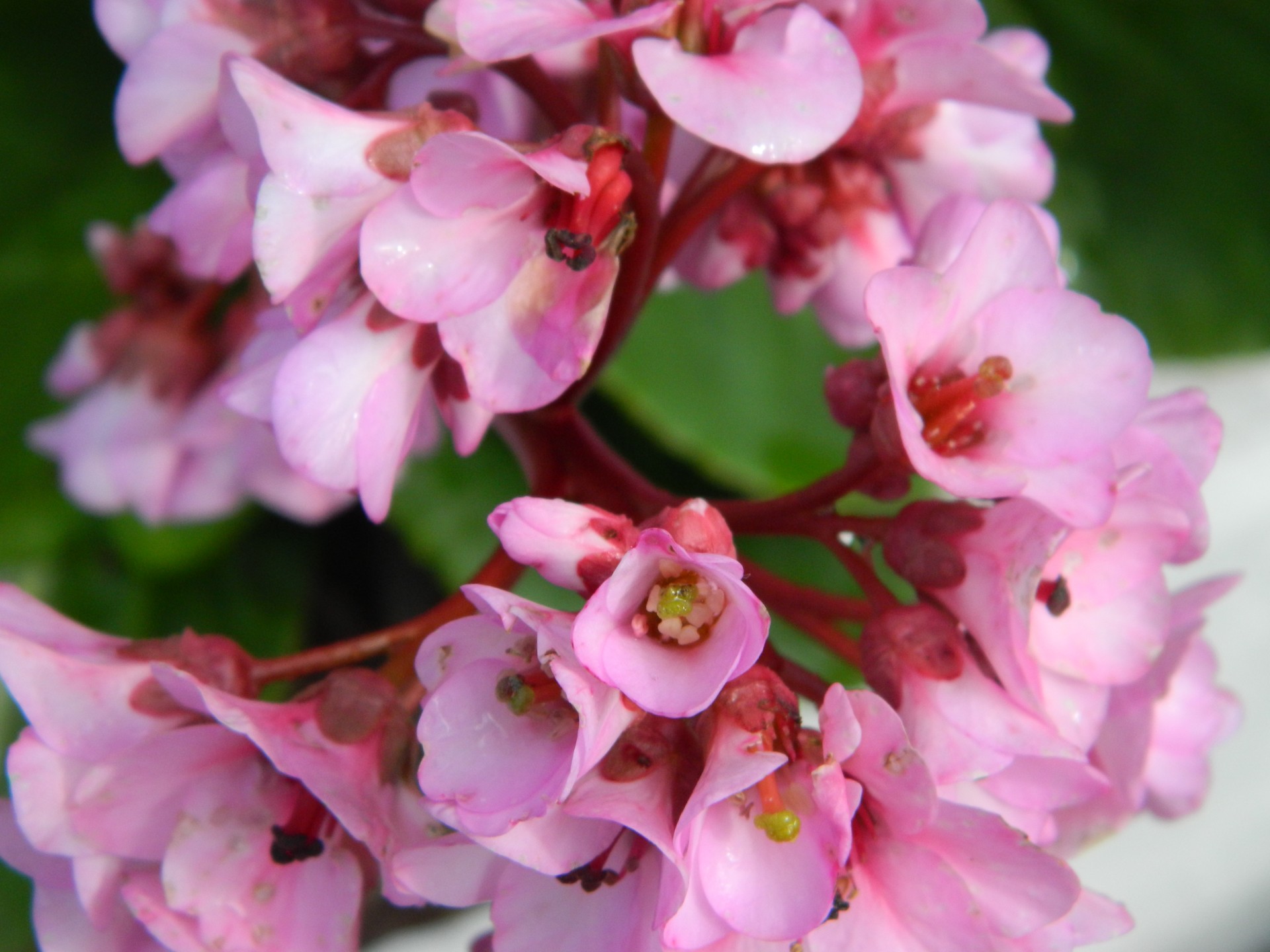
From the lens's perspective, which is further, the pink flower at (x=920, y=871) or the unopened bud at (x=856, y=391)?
the unopened bud at (x=856, y=391)

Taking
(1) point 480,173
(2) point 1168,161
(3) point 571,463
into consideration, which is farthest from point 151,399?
(2) point 1168,161

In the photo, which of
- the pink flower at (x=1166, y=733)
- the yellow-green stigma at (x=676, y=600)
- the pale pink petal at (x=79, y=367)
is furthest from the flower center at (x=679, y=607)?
the pale pink petal at (x=79, y=367)

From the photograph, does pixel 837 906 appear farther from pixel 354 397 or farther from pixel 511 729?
pixel 354 397

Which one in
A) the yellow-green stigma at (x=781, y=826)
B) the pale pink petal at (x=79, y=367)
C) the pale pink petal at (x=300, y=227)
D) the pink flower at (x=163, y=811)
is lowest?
the pale pink petal at (x=79, y=367)

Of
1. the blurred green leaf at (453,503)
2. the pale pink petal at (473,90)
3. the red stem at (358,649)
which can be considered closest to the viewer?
the red stem at (358,649)

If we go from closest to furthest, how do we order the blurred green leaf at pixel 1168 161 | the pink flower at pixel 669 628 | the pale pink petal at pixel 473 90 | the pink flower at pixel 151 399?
1. the pink flower at pixel 669 628
2. the pale pink petal at pixel 473 90
3. the pink flower at pixel 151 399
4. the blurred green leaf at pixel 1168 161

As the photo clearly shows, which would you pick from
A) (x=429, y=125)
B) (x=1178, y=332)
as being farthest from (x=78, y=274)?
(x=1178, y=332)

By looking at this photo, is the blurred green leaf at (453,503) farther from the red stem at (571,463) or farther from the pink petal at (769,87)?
the pink petal at (769,87)

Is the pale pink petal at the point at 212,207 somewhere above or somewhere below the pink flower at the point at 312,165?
below
